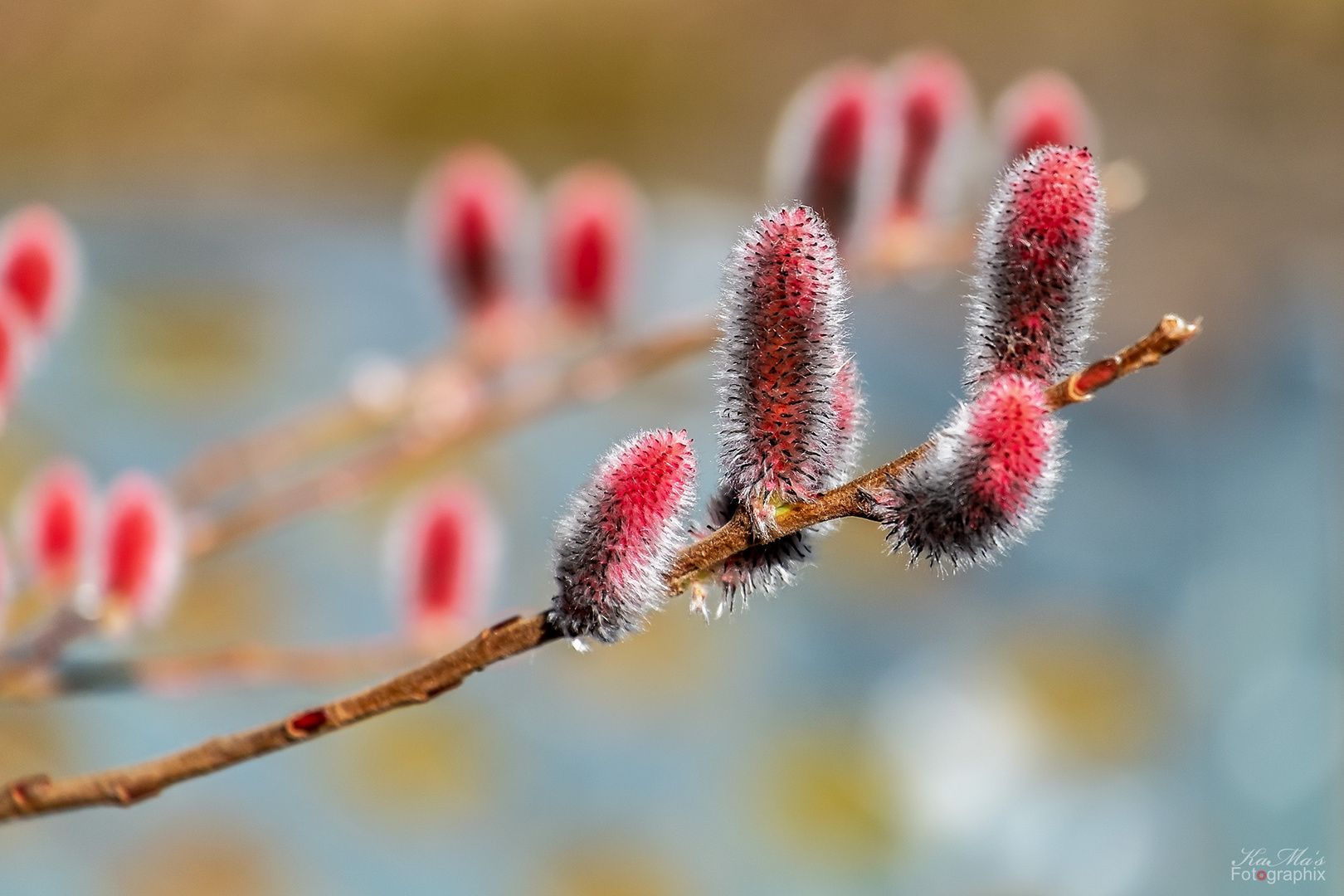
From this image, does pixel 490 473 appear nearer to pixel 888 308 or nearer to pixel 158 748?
pixel 158 748

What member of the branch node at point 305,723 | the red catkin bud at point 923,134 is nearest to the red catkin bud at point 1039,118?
the red catkin bud at point 923,134


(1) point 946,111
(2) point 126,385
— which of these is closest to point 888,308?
(2) point 126,385

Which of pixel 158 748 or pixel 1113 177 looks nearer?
pixel 1113 177

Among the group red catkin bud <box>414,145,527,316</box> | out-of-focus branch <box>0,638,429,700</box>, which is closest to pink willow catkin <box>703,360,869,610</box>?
out-of-focus branch <box>0,638,429,700</box>

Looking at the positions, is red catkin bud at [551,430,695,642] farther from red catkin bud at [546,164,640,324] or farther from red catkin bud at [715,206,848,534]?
red catkin bud at [546,164,640,324]

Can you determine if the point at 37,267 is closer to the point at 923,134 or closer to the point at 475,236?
the point at 475,236
